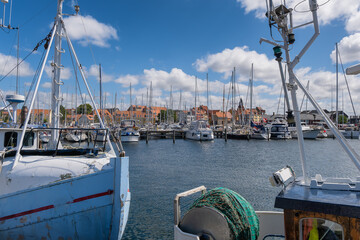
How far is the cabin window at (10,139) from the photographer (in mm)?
9523

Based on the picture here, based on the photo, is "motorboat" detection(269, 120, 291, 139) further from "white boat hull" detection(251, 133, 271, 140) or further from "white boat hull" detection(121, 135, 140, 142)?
"white boat hull" detection(121, 135, 140, 142)

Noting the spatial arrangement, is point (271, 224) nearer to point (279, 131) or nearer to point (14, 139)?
point (14, 139)

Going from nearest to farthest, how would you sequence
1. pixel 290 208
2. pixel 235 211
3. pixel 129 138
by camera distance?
1. pixel 290 208
2. pixel 235 211
3. pixel 129 138

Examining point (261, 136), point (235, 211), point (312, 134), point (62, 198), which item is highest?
point (235, 211)

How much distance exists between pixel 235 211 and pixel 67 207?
4381mm

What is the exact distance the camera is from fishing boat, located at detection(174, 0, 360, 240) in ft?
12.0

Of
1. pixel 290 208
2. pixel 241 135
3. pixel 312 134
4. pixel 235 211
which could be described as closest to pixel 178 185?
pixel 235 211

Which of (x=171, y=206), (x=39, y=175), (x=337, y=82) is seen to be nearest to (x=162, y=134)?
(x=337, y=82)

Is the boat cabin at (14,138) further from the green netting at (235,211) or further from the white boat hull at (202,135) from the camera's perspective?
the white boat hull at (202,135)

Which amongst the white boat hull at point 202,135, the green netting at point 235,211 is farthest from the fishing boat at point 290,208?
the white boat hull at point 202,135

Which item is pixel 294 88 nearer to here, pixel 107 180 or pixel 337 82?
pixel 107 180

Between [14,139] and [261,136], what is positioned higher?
[14,139]

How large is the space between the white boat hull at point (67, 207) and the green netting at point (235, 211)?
9.35 feet

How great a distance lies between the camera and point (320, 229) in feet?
12.5
